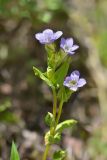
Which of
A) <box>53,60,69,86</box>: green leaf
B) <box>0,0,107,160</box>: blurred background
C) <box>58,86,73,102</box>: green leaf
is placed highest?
<box>0,0,107,160</box>: blurred background

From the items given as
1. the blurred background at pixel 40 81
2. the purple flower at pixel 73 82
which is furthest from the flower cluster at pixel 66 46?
the blurred background at pixel 40 81

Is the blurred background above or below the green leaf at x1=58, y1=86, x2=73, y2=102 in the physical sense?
above

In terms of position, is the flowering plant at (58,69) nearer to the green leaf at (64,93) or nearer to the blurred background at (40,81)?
the green leaf at (64,93)

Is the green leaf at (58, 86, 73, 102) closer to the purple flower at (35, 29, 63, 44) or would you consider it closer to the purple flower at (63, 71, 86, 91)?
the purple flower at (63, 71, 86, 91)

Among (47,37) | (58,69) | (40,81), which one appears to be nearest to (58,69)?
(58,69)

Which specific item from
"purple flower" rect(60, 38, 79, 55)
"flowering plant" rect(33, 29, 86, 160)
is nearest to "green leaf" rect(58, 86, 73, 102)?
"flowering plant" rect(33, 29, 86, 160)

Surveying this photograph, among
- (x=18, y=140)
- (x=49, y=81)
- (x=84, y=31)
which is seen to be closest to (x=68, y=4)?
(x=84, y=31)

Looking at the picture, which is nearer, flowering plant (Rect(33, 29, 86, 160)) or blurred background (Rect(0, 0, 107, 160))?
flowering plant (Rect(33, 29, 86, 160))

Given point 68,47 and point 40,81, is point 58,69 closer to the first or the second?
point 68,47
